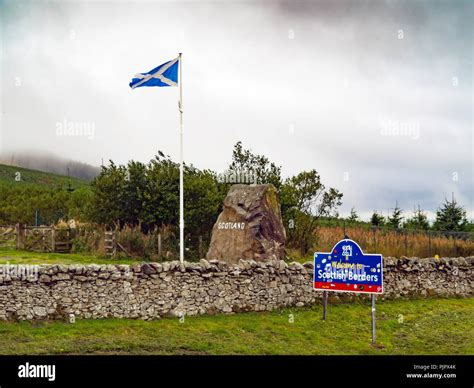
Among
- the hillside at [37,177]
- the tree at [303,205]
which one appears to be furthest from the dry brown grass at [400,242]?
the hillside at [37,177]

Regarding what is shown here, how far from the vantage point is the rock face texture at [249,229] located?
781 inches

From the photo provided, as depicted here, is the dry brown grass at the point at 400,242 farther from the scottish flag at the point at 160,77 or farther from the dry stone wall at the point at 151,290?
the scottish flag at the point at 160,77

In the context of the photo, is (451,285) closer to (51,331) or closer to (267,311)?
(267,311)

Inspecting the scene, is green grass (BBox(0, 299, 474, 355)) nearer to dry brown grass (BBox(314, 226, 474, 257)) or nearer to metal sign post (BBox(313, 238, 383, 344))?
metal sign post (BBox(313, 238, 383, 344))

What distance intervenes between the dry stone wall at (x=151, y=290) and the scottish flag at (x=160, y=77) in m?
5.95

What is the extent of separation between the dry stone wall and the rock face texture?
3.51 m

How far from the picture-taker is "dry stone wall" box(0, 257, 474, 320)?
1305cm

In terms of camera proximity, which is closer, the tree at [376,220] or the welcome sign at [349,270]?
the welcome sign at [349,270]

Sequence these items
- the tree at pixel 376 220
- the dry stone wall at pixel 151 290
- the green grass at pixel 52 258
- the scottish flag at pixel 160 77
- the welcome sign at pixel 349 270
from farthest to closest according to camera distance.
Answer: the tree at pixel 376 220
the green grass at pixel 52 258
the scottish flag at pixel 160 77
the welcome sign at pixel 349 270
the dry stone wall at pixel 151 290

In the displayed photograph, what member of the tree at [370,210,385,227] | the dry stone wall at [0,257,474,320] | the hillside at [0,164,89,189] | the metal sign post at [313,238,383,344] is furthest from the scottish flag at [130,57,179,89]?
the hillside at [0,164,89,189]

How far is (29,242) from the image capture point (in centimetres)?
2677

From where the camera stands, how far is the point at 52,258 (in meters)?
22.6
